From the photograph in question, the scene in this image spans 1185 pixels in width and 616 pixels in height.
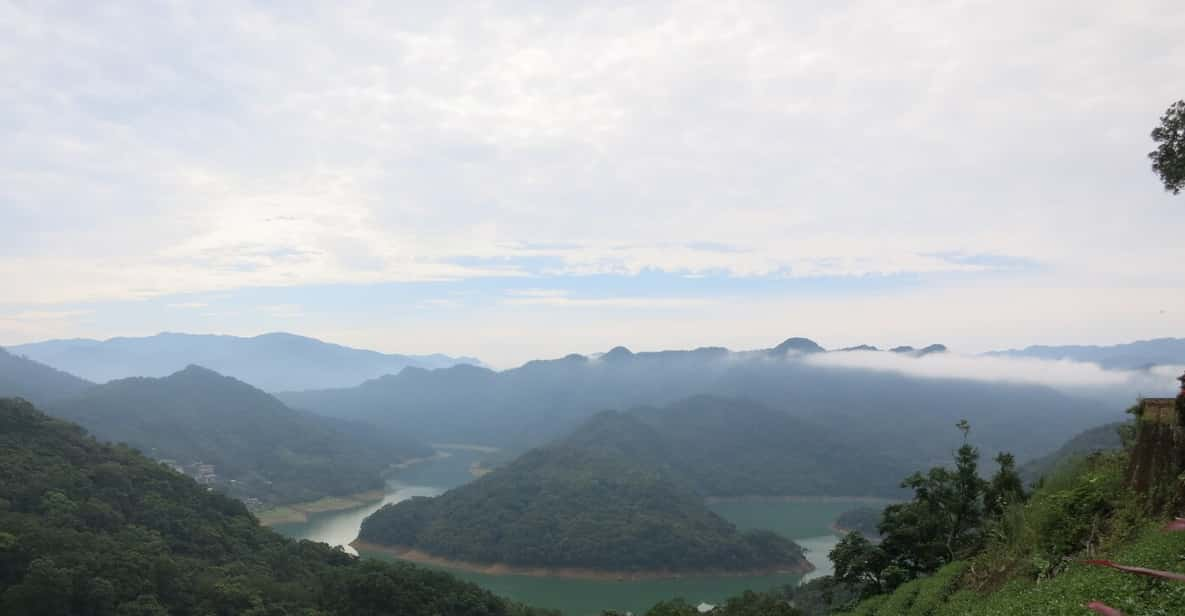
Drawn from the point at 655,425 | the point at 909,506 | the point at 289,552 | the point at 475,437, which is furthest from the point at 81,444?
the point at 475,437

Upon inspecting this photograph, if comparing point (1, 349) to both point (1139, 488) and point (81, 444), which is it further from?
point (1139, 488)

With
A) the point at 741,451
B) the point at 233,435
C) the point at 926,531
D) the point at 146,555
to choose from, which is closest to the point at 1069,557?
the point at 926,531

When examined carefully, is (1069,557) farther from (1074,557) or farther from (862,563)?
(862,563)

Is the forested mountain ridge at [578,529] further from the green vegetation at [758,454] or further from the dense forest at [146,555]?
the green vegetation at [758,454]

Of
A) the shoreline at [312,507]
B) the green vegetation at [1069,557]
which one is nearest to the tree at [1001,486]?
the green vegetation at [1069,557]

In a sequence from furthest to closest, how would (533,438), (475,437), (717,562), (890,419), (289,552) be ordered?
(475,437) → (533,438) → (890,419) → (717,562) → (289,552)

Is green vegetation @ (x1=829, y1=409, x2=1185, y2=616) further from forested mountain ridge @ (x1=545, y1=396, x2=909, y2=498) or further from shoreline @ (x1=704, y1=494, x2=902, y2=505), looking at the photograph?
shoreline @ (x1=704, y1=494, x2=902, y2=505)
